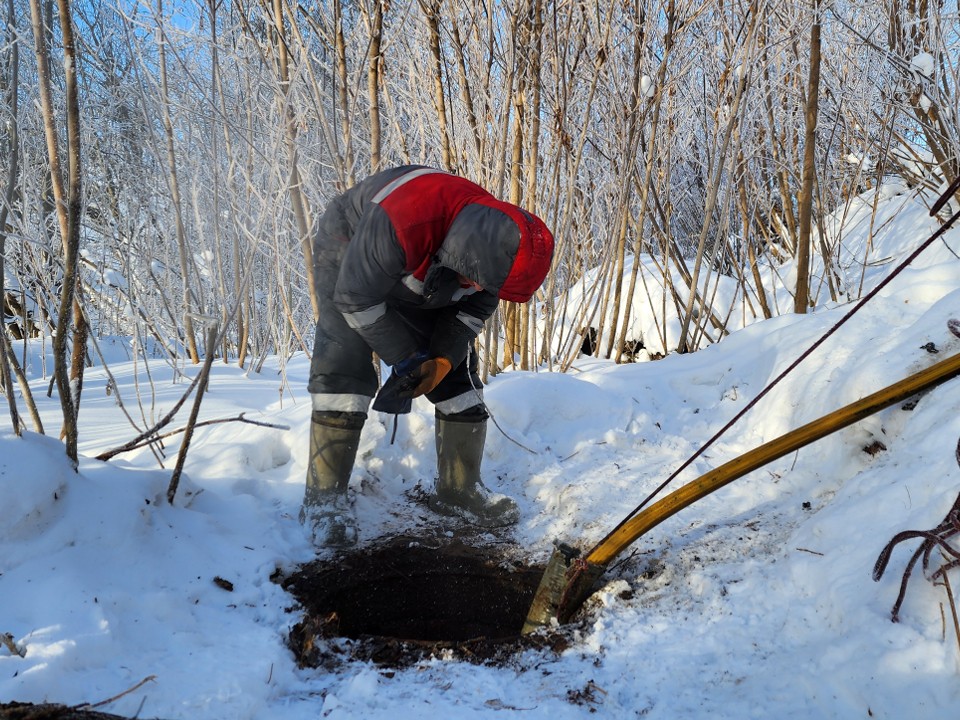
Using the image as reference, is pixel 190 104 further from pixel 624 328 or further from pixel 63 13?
pixel 624 328

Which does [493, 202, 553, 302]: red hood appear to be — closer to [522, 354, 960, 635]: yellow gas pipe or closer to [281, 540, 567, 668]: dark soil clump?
[522, 354, 960, 635]: yellow gas pipe

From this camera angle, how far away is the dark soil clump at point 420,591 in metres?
2.18

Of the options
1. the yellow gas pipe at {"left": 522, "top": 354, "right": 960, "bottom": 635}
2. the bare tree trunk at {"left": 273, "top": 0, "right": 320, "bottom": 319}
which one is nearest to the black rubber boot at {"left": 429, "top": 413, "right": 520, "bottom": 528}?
the yellow gas pipe at {"left": 522, "top": 354, "right": 960, "bottom": 635}

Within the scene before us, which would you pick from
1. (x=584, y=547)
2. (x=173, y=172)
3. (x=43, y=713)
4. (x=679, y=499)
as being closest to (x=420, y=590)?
(x=584, y=547)

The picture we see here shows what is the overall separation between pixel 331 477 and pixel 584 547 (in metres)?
0.94

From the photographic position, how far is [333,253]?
2424mm

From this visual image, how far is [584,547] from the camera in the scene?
233 centimetres

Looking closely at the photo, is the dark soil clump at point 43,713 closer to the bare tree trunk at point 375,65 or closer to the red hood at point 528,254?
the red hood at point 528,254

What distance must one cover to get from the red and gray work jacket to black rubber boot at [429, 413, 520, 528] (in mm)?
349

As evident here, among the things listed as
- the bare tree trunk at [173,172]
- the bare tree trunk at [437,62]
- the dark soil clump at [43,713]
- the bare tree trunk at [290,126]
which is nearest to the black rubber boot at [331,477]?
the bare tree trunk at [290,126]

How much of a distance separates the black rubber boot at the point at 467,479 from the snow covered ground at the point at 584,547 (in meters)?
0.13

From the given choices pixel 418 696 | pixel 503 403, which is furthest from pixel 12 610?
pixel 503 403

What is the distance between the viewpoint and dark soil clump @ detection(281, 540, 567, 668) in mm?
2180

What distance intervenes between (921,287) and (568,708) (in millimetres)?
2484
